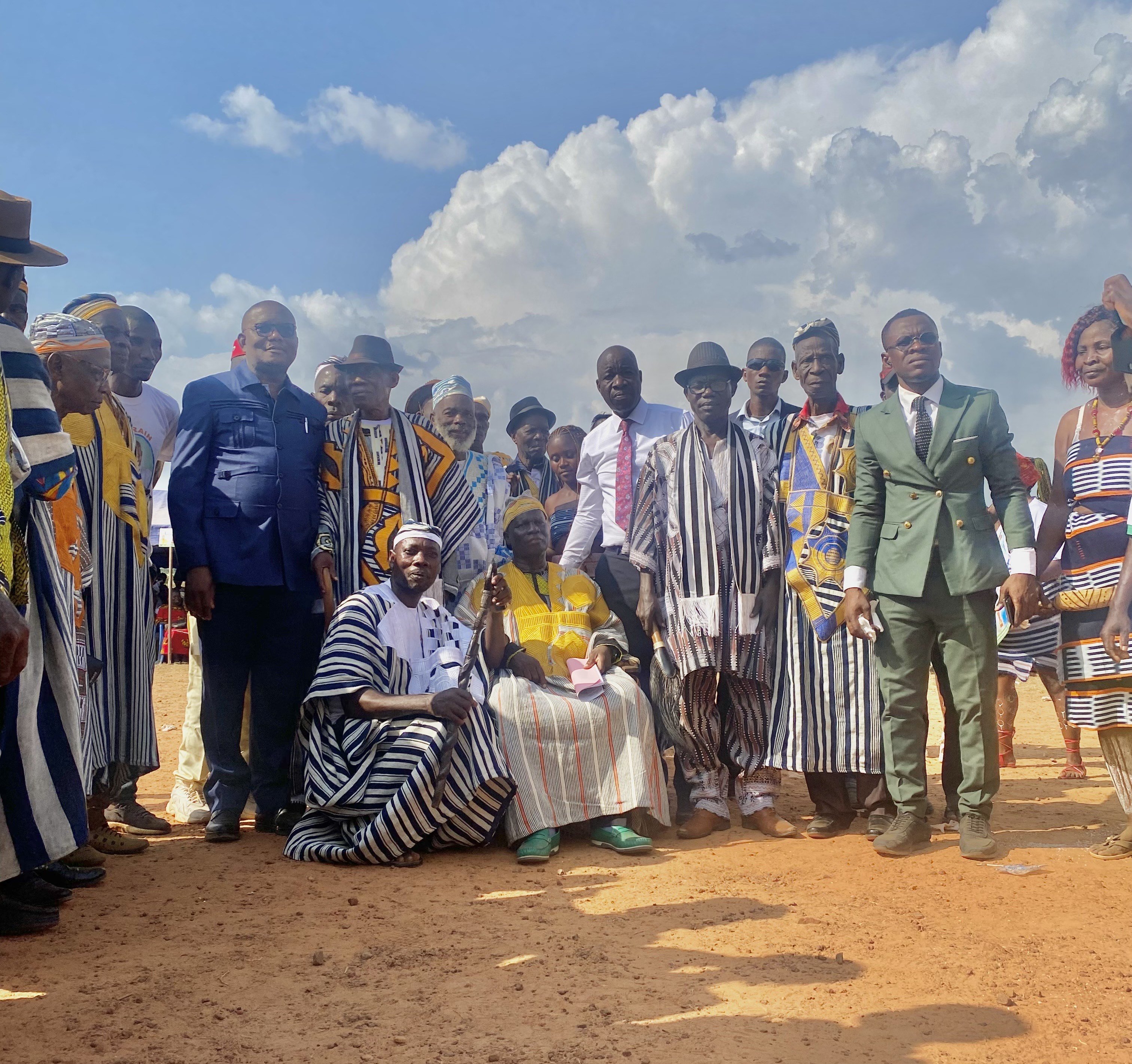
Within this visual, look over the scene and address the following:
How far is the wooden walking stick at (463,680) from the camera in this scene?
5.05 metres

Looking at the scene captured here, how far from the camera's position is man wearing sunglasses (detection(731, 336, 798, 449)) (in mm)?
6957

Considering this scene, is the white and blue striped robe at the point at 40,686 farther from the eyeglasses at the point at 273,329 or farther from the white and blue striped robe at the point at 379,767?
the eyeglasses at the point at 273,329

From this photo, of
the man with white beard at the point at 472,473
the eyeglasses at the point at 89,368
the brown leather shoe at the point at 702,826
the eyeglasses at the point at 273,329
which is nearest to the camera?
the eyeglasses at the point at 89,368

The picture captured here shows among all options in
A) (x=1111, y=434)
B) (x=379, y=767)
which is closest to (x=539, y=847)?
(x=379, y=767)

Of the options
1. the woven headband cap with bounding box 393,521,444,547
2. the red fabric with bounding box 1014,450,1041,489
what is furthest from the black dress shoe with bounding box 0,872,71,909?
the red fabric with bounding box 1014,450,1041,489

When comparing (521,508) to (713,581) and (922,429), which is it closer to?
(713,581)

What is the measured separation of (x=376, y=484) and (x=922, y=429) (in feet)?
9.49

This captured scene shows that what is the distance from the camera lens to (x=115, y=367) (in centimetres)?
606

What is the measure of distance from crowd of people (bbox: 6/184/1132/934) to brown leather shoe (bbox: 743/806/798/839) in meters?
0.02

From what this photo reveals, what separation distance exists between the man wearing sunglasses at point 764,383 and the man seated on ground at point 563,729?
1842mm

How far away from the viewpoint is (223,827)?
18.1 feet

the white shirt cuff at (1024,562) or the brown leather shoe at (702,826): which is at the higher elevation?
the white shirt cuff at (1024,562)

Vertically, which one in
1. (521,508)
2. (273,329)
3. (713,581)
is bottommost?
(713,581)

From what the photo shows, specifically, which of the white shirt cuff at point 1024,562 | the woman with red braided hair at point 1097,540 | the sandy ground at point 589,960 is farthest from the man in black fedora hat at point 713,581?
the woman with red braided hair at point 1097,540
